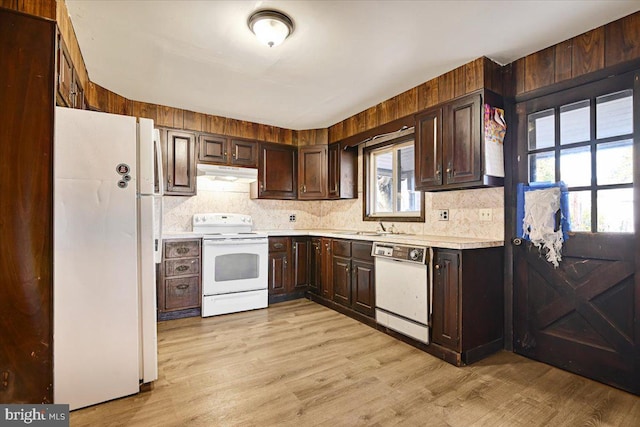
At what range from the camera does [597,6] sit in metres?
1.92

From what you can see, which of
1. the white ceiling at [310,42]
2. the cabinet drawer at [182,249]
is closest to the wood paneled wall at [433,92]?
the white ceiling at [310,42]

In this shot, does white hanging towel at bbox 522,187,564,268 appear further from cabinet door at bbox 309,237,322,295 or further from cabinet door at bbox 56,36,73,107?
cabinet door at bbox 56,36,73,107

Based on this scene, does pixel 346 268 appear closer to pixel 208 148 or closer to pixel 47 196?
pixel 208 148

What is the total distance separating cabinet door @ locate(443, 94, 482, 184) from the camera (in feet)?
8.35

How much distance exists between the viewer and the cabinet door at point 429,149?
2.87m

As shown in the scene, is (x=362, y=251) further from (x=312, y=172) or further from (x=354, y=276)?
(x=312, y=172)

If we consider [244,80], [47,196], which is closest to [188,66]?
[244,80]

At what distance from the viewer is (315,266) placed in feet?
13.8

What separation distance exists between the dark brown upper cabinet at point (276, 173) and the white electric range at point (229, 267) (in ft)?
2.19

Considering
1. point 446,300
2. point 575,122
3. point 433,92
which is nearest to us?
point 575,122

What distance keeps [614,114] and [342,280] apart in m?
2.72

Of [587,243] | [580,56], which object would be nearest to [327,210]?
[587,243]
